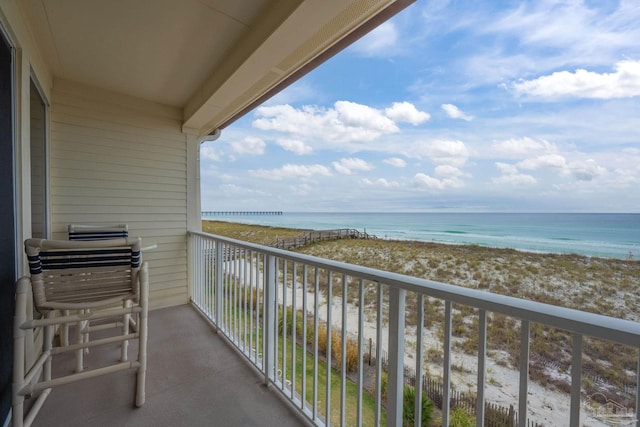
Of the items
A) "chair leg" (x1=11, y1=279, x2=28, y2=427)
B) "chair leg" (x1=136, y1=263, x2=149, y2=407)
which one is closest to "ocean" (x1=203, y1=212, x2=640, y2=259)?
"chair leg" (x1=136, y1=263, x2=149, y2=407)

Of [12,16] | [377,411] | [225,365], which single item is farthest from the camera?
[225,365]

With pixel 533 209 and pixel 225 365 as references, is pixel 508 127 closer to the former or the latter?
pixel 533 209

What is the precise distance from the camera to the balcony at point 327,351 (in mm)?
776

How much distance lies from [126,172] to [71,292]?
6.76ft

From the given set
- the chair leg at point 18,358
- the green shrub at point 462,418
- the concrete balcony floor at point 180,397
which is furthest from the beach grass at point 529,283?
the chair leg at point 18,358

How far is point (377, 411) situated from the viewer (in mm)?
1244

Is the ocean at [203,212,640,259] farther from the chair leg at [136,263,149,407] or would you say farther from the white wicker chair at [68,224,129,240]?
the chair leg at [136,263,149,407]

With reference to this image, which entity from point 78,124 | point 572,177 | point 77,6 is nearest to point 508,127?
point 572,177

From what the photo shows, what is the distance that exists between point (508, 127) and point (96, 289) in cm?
471

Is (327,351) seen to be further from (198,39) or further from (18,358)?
(198,39)

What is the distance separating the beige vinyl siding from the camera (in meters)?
2.92

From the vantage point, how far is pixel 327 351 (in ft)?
5.04

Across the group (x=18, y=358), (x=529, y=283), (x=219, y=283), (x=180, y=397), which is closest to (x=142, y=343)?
(x=180, y=397)

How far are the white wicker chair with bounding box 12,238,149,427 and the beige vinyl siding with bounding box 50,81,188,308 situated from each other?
5.65 feet
